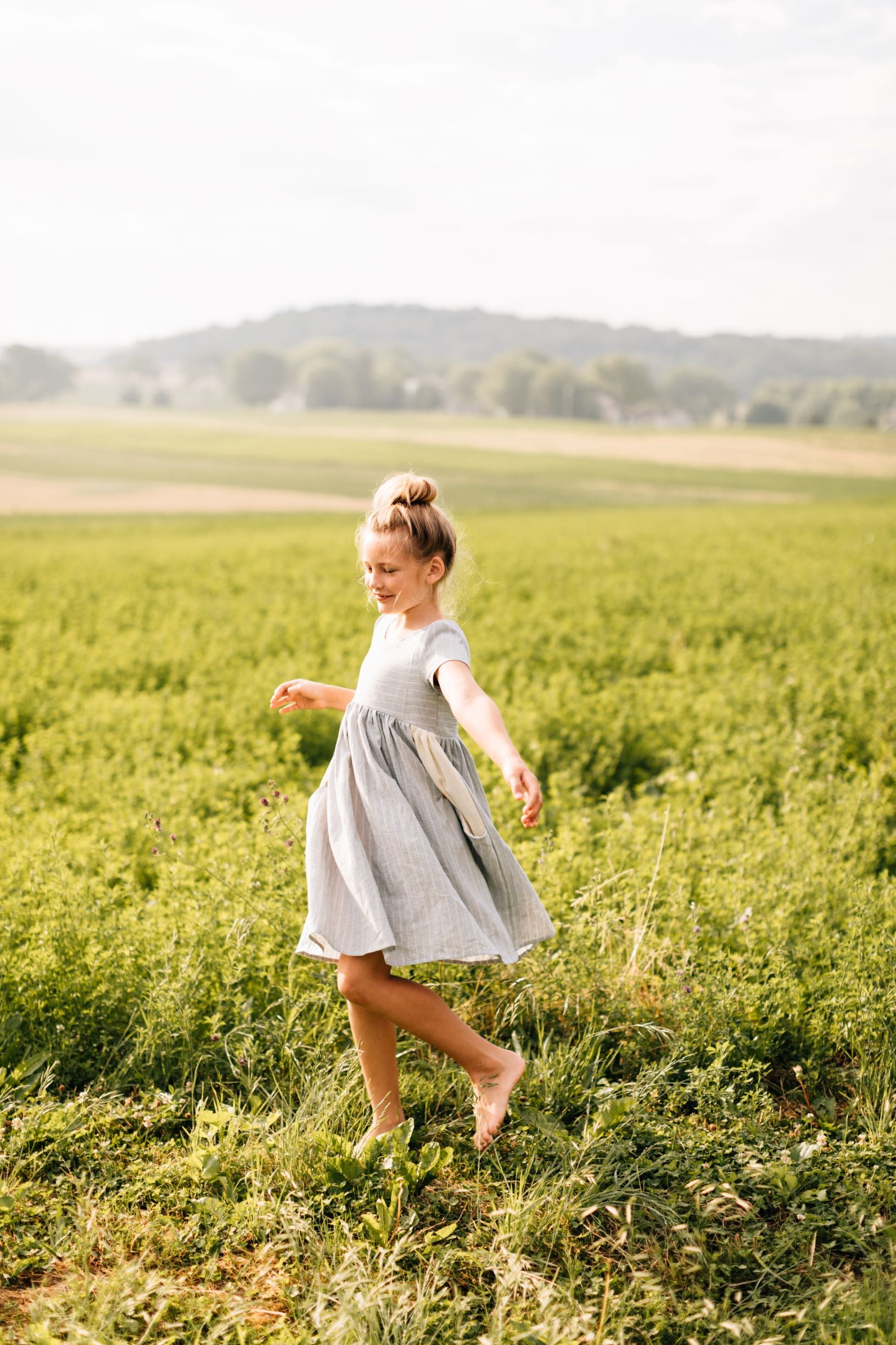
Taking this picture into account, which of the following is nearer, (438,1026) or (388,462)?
(438,1026)

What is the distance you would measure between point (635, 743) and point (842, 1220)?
14.2ft

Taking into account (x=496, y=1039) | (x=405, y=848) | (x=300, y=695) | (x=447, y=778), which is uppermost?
(x=300, y=695)

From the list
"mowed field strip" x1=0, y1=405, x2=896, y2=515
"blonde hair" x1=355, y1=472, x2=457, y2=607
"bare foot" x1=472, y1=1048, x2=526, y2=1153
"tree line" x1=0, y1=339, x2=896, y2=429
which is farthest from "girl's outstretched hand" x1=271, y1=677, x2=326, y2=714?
"tree line" x1=0, y1=339, x2=896, y2=429

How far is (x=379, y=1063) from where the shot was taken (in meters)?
2.83

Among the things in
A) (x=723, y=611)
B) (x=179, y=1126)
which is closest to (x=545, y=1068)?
(x=179, y=1126)

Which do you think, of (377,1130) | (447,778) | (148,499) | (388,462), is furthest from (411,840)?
(388,462)

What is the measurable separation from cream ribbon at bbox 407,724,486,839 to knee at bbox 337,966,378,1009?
48 cm

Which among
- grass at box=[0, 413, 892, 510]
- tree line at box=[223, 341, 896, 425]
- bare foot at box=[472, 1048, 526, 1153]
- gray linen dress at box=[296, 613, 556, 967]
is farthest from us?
tree line at box=[223, 341, 896, 425]

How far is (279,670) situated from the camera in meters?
8.07

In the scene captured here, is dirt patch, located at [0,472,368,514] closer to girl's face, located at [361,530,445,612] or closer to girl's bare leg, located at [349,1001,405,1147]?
girl's face, located at [361,530,445,612]

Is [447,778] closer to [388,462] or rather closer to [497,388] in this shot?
[388,462]

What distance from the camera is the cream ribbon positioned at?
2.74m

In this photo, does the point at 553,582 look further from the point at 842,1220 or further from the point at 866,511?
the point at 866,511

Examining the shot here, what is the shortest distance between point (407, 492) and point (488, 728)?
0.73 m
